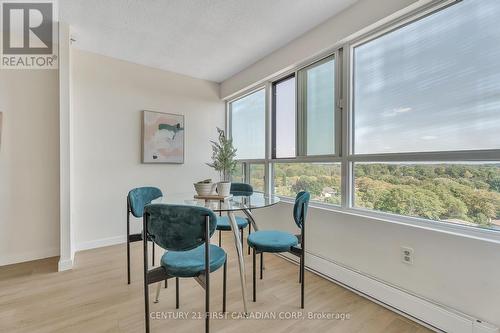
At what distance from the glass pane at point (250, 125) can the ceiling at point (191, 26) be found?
66cm

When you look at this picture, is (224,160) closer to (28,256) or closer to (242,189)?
(242,189)

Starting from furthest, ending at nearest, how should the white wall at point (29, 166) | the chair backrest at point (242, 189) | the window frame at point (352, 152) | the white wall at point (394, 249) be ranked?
the chair backrest at point (242, 189) < the white wall at point (29, 166) < the window frame at point (352, 152) < the white wall at point (394, 249)

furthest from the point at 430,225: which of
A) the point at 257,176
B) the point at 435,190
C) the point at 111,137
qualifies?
the point at 111,137

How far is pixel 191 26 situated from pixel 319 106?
1.64m

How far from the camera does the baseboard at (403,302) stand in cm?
153

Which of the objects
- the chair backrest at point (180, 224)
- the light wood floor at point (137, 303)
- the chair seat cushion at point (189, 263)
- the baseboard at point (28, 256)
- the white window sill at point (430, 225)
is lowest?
the light wood floor at point (137, 303)

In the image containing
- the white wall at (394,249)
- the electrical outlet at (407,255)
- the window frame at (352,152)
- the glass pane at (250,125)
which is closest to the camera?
the white wall at (394,249)

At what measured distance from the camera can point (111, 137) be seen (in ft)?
11.0

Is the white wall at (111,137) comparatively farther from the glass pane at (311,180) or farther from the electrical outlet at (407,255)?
the electrical outlet at (407,255)

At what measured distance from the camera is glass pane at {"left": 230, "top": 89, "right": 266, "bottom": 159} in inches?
146

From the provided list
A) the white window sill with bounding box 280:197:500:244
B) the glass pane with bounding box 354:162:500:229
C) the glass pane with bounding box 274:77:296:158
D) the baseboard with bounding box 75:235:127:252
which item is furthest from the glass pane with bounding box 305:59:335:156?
the baseboard with bounding box 75:235:127:252

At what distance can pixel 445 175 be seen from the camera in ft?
5.75

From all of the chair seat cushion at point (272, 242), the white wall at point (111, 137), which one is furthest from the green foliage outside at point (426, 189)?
the white wall at point (111, 137)

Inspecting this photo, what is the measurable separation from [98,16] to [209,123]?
214 centimetres
